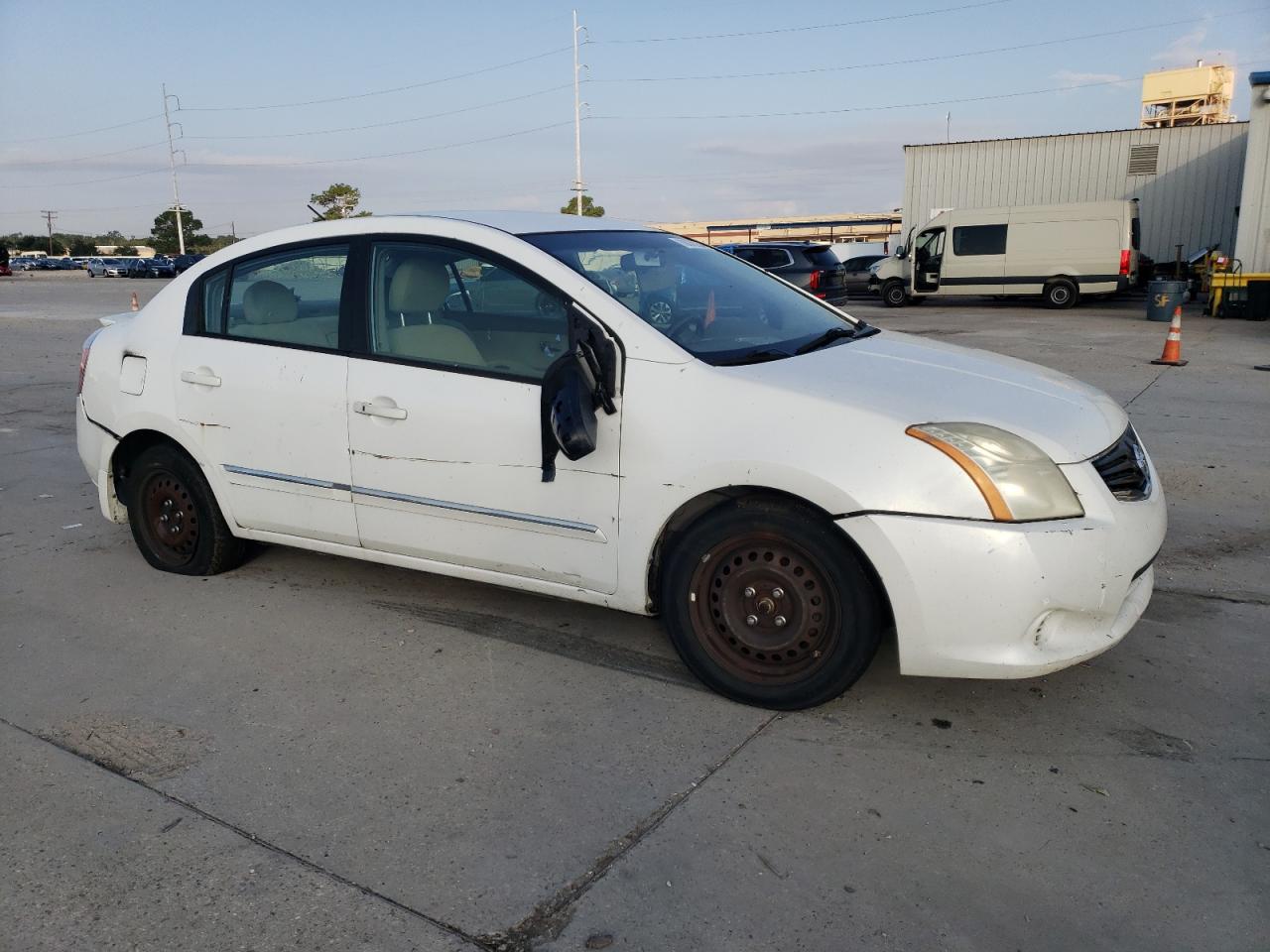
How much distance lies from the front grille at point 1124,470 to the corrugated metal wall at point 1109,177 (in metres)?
27.7

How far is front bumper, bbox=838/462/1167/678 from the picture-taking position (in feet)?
9.91

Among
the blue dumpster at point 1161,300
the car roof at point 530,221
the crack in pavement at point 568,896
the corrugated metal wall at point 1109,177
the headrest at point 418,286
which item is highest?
the corrugated metal wall at point 1109,177

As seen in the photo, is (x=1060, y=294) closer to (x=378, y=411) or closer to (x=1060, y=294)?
(x=1060, y=294)

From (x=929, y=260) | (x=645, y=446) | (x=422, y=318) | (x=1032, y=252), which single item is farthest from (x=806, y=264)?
(x=645, y=446)

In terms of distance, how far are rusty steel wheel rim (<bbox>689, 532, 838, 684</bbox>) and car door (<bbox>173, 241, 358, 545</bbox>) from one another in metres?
1.57

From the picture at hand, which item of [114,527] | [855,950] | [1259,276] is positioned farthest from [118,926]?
[1259,276]

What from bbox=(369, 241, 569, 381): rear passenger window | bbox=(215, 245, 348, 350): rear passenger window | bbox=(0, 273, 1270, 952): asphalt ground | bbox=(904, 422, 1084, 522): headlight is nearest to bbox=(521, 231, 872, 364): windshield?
bbox=(369, 241, 569, 381): rear passenger window

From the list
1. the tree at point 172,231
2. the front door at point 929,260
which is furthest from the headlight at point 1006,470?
the tree at point 172,231

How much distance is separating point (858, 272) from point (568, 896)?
28582mm

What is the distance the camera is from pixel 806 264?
20.8 m

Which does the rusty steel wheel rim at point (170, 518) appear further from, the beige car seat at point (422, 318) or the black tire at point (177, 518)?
the beige car seat at point (422, 318)

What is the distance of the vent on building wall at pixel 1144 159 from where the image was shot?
28.2 meters

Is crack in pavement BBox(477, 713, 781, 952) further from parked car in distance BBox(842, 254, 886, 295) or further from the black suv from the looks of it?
parked car in distance BBox(842, 254, 886, 295)

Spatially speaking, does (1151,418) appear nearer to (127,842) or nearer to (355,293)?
(355,293)
